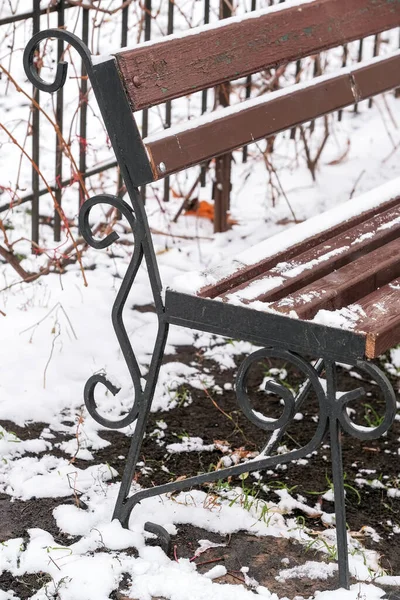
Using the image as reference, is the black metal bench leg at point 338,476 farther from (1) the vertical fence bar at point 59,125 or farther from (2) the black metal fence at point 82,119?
(1) the vertical fence bar at point 59,125

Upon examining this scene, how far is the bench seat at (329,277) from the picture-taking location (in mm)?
2238

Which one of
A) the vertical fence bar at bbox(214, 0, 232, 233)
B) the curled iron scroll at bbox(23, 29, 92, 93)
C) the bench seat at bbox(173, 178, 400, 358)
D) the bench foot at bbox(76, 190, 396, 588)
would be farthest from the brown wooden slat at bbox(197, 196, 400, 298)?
the vertical fence bar at bbox(214, 0, 232, 233)

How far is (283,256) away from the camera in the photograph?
2.64 meters

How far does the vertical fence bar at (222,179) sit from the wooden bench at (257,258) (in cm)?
128

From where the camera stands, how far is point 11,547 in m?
2.44

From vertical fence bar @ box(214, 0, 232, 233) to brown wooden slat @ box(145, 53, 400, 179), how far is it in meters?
1.04

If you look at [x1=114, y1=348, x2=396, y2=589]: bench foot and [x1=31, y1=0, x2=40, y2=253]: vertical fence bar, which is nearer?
[x1=114, y1=348, x2=396, y2=589]: bench foot

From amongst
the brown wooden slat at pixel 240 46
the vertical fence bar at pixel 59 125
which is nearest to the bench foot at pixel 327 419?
the brown wooden slat at pixel 240 46

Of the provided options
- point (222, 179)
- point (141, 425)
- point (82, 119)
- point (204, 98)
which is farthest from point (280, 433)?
point (204, 98)

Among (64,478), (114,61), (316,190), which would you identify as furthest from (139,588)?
(316,190)

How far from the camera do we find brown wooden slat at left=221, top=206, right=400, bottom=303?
2.45 m

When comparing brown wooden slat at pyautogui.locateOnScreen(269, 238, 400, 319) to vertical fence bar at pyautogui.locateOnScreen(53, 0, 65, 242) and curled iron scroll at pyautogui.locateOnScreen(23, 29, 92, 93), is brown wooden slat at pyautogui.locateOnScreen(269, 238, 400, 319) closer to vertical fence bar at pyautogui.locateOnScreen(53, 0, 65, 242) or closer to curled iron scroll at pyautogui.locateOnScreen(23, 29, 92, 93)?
curled iron scroll at pyautogui.locateOnScreen(23, 29, 92, 93)

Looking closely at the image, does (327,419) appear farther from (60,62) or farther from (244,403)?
(60,62)

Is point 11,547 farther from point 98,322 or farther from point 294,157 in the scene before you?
point 294,157
